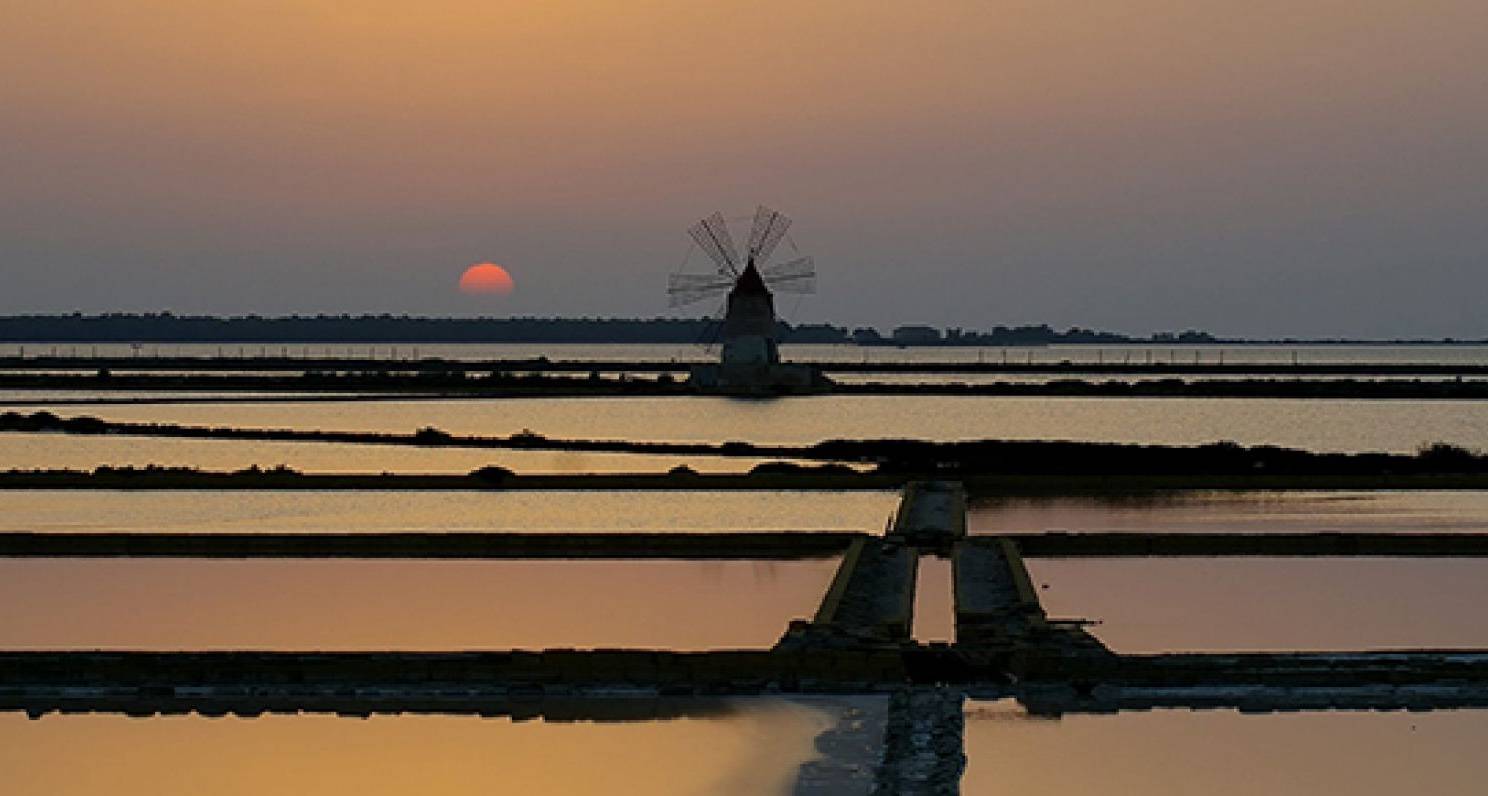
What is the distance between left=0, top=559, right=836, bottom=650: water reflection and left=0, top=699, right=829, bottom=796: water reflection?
2.18m

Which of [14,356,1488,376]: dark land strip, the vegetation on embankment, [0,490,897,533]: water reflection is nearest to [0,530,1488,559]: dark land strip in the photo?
[0,490,897,533]: water reflection

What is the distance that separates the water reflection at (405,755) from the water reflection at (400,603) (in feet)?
7.17

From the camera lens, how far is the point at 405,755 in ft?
31.5

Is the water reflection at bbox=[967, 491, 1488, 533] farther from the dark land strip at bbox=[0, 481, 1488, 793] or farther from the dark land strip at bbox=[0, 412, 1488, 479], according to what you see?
the dark land strip at bbox=[0, 481, 1488, 793]

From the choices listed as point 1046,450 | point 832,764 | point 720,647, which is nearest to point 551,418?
point 1046,450

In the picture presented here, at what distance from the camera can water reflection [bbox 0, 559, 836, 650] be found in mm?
12867

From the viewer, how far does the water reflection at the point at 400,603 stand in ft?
42.2

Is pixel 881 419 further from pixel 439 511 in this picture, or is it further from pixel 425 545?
pixel 425 545

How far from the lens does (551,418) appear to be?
44.6 m

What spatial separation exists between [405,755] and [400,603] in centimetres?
504

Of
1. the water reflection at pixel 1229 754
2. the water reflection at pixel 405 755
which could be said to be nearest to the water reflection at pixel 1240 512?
the water reflection at pixel 1229 754

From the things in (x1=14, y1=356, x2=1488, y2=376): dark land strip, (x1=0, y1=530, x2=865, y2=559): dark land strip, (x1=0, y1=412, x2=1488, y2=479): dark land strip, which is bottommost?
(x1=0, y1=530, x2=865, y2=559): dark land strip

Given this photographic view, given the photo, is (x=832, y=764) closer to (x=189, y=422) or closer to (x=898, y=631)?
(x=898, y=631)

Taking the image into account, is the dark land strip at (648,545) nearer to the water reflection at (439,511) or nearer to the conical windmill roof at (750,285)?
the water reflection at (439,511)
